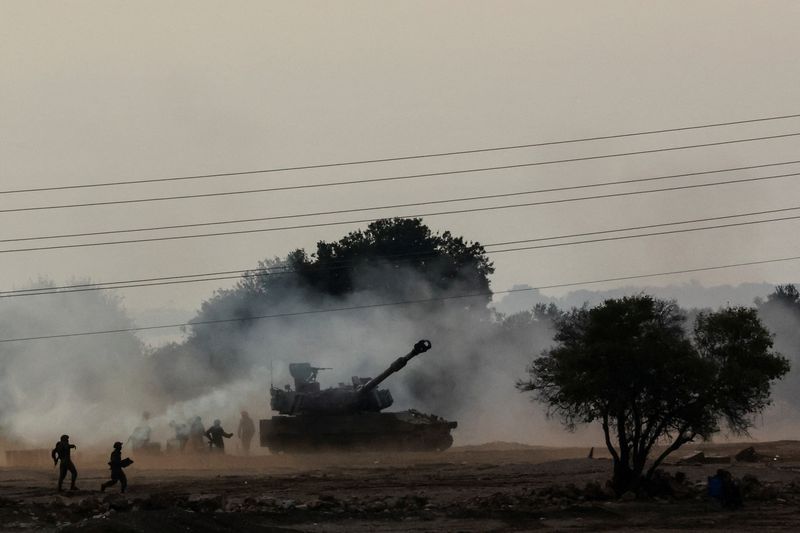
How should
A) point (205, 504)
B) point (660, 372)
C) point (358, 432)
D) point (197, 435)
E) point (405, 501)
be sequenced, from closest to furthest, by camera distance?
1. point (205, 504)
2. point (405, 501)
3. point (660, 372)
4. point (358, 432)
5. point (197, 435)

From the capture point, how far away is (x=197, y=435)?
2136 inches

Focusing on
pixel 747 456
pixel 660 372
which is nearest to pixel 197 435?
pixel 747 456

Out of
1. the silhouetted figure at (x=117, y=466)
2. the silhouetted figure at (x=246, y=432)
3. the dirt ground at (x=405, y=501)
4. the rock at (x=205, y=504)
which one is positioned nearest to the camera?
the dirt ground at (x=405, y=501)

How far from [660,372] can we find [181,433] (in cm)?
2941

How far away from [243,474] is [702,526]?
1998 centimetres

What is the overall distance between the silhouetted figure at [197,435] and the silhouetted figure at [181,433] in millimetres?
277

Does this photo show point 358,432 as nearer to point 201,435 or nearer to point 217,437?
point 217,437

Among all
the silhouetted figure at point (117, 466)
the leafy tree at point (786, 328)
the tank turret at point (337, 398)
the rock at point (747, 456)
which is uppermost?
the leafy tree at point (786, 328)

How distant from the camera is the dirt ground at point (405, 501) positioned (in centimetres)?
2591

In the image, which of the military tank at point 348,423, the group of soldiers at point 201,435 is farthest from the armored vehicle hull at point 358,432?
the group of soldiers at point 201,435

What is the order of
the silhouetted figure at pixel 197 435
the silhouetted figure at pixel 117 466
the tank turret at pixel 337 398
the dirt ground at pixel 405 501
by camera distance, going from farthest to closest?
the silhouetted figure at pixel 197 435, the tank turret at pixel 337 398, the silhouetted figure at pixel 117 466, the dirt ground at pixel 405 501

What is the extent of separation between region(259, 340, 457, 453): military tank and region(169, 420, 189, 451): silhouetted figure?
408 cm

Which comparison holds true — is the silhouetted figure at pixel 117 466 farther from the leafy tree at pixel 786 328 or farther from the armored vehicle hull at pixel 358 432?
the leafy tree at pixel 786 328

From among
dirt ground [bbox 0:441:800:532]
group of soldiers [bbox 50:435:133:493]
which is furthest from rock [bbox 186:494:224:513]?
group of soldiers [bbox 50:435:133:493]
